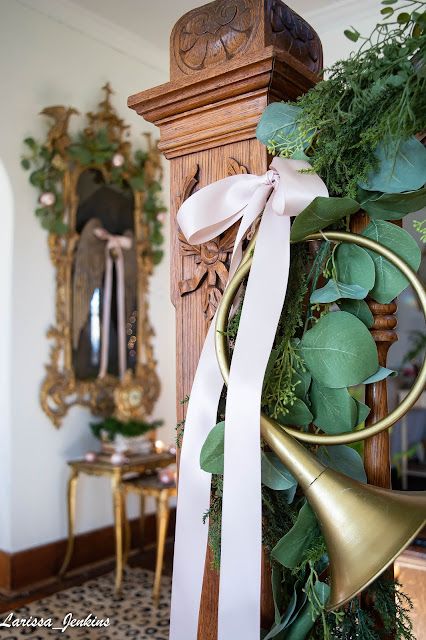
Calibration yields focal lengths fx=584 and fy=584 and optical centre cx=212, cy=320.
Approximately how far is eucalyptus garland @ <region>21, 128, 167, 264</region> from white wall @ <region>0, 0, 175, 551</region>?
6 cm

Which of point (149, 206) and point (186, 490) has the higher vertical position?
point (149, 206)

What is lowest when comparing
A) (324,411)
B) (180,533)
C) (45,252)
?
(180,533)

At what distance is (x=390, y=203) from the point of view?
545 millimetres

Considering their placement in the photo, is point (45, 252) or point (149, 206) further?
point (149, 206)

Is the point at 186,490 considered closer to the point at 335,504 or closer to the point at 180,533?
the point at 180,533

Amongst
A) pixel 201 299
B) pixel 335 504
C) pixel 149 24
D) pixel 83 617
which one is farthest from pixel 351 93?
pixel 149 24

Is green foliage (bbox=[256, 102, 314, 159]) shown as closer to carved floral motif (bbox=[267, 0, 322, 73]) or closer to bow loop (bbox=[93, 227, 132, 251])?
carved floral motif (bbox=[267, 0, 322, 73])

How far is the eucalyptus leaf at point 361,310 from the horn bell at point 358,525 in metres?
0.15

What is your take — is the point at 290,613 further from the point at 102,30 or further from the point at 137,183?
the point at 102,30

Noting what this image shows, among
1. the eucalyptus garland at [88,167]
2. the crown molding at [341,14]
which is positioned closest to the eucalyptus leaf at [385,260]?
the eucalyptus garland at [88,167]

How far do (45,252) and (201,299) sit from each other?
2686 mm

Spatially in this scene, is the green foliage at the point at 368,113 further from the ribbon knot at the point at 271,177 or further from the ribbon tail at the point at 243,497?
the ribbon tail at the point at 243,497

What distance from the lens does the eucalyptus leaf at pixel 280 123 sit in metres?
0.57

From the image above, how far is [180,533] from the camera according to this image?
1.91 feet
